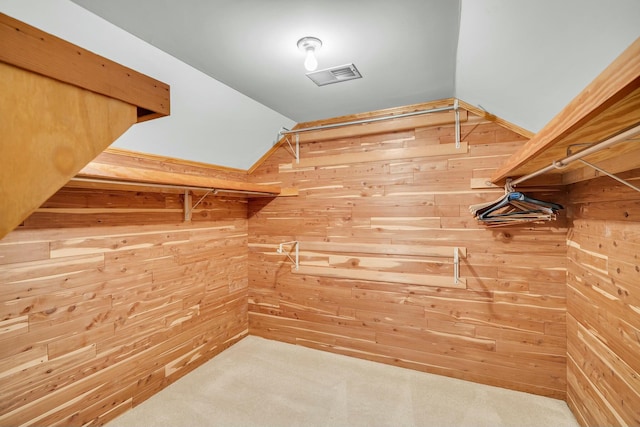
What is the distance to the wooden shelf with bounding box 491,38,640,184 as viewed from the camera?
2.18 ft

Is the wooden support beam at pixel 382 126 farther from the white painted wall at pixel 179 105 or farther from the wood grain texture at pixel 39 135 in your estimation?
the wood grain texture at pixel 39 135

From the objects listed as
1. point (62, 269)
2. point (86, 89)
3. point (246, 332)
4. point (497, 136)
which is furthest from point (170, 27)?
point (246, 332)

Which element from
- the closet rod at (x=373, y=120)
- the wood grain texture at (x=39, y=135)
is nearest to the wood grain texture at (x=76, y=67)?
the wood grain texture at (x=39, y=135)

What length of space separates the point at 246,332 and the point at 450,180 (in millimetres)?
2618

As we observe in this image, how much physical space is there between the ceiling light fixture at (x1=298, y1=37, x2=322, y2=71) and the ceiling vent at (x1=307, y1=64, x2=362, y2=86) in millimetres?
205

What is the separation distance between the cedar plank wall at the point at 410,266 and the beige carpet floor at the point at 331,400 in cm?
18

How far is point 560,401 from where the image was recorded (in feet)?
7.30

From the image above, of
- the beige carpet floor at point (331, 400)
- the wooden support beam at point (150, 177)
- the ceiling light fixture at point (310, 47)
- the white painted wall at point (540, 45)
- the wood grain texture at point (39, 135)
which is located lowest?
the beige carpet floor at point (331, 400)

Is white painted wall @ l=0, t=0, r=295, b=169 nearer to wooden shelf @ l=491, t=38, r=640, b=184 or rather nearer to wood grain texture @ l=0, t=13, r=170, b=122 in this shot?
wood grain texture @ l=0, t=13, r=170, b=122

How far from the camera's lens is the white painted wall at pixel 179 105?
1.26m

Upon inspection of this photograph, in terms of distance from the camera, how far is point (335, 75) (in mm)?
2061

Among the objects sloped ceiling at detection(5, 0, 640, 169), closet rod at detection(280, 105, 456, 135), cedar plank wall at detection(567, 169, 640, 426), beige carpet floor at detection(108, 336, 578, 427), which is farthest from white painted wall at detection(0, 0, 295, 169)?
cedar plank wall at detection(567, 169, 640, 426)

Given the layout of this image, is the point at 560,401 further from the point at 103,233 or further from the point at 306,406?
the point at 103,233

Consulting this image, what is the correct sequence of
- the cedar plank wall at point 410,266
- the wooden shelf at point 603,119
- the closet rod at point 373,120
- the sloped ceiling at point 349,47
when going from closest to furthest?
the wooden shelf at point 603,119, the sloped ceiling at point 349,47, the cedar plank wall at point 410,266, the closet rod at point 373,120
